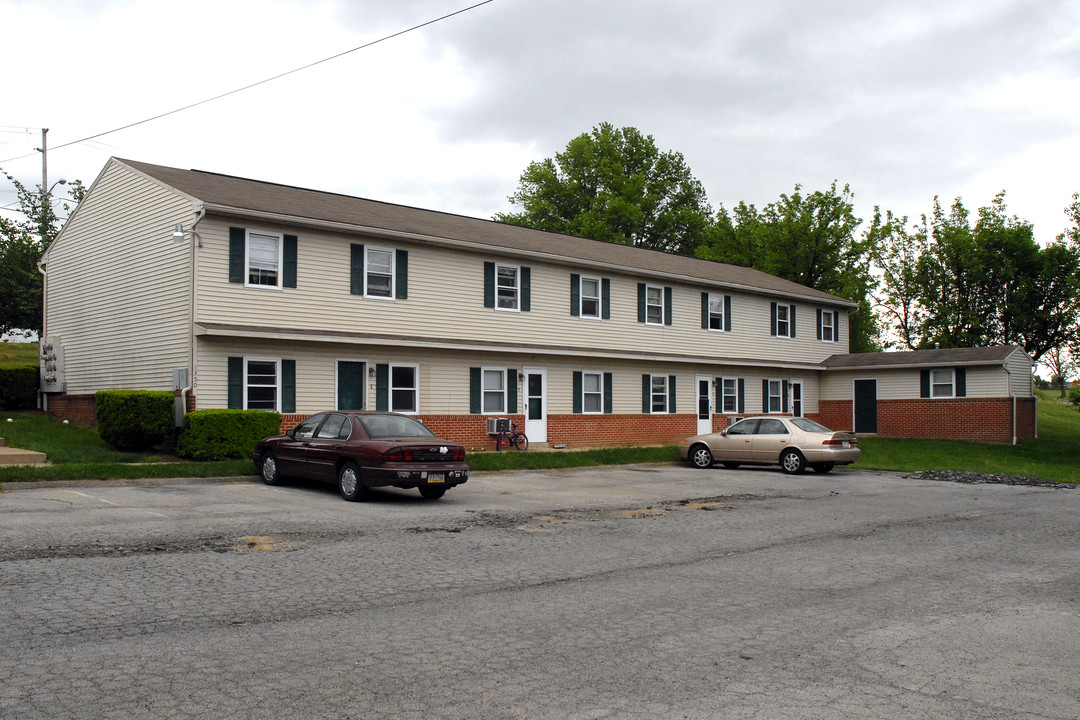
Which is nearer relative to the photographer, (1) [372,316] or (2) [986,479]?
(2) [986,479]

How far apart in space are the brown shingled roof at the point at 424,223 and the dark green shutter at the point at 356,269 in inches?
27.4

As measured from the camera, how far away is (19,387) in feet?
87.2

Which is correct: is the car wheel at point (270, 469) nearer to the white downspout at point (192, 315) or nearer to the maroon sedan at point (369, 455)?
the maroon sedan at point (369, 455)

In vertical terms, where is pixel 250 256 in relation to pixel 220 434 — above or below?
above

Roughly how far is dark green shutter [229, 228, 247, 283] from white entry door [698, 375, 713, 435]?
17.5 metres

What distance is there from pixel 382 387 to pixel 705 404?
1388 cm

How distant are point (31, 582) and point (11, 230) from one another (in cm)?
3311

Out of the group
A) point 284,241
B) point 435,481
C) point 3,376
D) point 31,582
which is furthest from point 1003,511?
point 3,376

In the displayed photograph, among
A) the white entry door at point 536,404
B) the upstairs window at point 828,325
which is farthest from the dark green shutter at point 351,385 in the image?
the upstairs window at point 828,325

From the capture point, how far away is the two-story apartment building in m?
20.9

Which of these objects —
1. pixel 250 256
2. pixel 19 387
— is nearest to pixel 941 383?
pixel 250 256

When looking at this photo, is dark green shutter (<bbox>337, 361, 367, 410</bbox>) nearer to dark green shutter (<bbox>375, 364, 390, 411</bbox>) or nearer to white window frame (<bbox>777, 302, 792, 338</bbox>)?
dark green shutter (<bbox>375, 364, 390, 411</bbox>)

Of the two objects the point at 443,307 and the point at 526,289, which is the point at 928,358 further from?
the point at 443,307

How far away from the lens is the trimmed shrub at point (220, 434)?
18766mm
